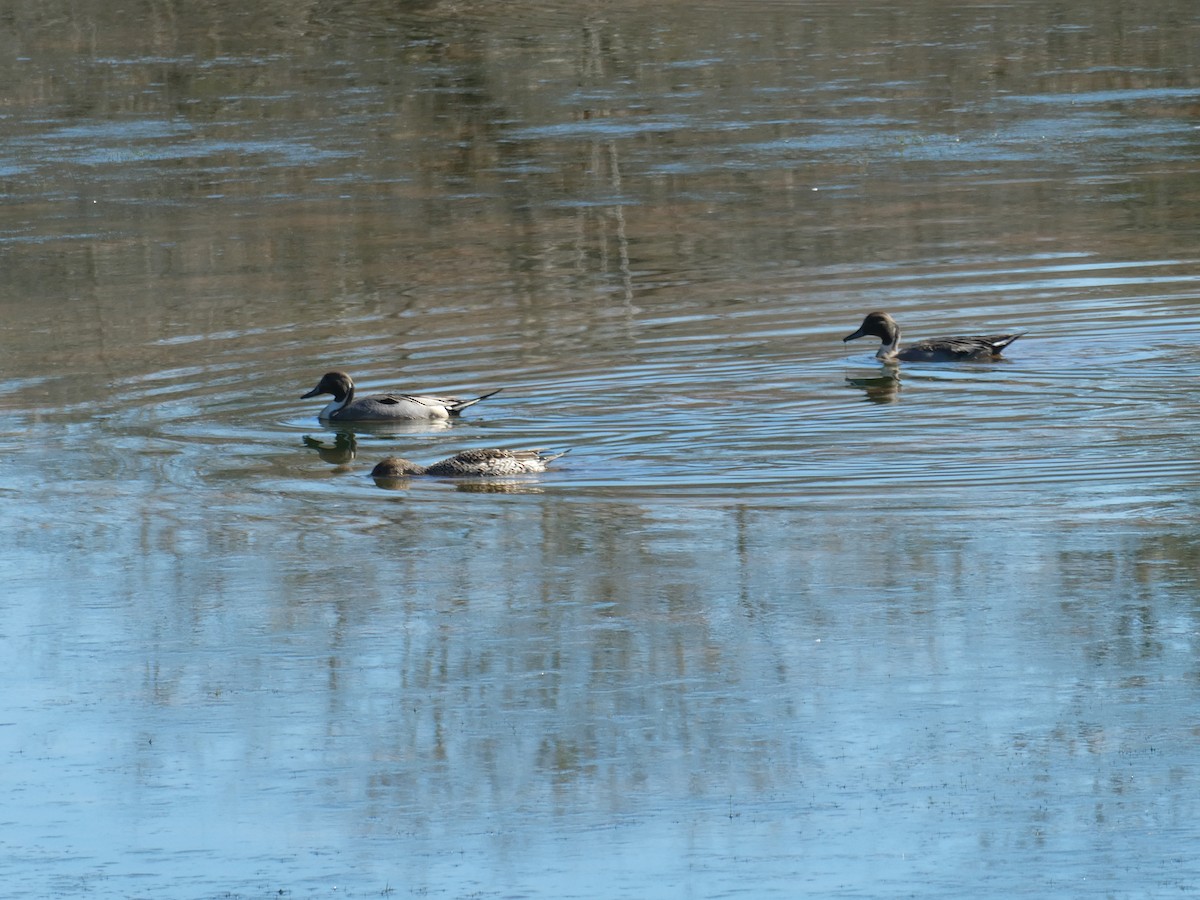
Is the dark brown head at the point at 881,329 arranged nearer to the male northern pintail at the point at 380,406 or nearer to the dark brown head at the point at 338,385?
the male northern pintail at the point at 380,406

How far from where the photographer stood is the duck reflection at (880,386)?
13.4m

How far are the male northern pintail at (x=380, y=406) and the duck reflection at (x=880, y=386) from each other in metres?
2.28

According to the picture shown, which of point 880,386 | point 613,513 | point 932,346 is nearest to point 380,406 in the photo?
point 613,513

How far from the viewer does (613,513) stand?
418 inches

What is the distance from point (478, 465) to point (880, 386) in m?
3.25

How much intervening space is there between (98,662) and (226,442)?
170 inches

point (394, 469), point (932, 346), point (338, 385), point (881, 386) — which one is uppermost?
point (338, 385)

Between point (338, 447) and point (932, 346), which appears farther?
point (932, 346)

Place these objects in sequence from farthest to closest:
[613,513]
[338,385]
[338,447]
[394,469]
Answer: [338,385], [338,447], [394,469], [613,513]

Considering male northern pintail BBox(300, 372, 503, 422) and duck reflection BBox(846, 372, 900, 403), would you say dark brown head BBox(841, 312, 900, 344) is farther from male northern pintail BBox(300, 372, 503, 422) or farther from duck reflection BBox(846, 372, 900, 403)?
male northern pintail BBox(300, 372, 503, 422)

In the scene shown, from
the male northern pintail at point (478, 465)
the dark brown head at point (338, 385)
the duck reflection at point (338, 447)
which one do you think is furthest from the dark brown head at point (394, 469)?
the dark brown head at point (338, 385)

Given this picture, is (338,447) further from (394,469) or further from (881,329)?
(881,329)

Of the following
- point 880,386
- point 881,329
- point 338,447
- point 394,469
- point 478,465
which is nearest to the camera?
point 478,465

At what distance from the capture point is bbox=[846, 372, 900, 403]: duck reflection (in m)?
13.4
